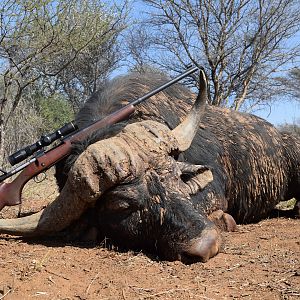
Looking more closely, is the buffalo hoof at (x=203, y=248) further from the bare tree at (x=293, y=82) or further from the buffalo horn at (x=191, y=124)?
the bare tree at (x=293, y=82)

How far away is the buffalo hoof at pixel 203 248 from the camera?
11.9ft

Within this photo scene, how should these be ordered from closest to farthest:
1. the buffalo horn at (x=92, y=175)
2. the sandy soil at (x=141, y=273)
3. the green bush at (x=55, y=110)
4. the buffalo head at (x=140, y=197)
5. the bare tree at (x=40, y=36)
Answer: the sandy soil at (x=141, y=273) → the buffalo head at (x=140, y=197) → the buffalo horn at (x=92, y=175) → the bare tree at (x=40, y=36) → the green bush at (x=55, y=110)

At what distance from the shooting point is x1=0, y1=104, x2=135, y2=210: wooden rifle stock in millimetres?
4719

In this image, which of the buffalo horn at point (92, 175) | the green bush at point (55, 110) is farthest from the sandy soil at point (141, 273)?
the green bush at point (55, 110)

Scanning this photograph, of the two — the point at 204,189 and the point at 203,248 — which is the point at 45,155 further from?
the point at 203,248

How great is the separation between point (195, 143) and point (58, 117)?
15.0 m

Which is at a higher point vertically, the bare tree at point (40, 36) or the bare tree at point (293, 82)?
the bare tree at point (40, 36)

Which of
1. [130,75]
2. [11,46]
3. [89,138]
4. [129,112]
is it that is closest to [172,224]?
[89,138]

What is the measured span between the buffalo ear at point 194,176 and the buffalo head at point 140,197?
3 cm

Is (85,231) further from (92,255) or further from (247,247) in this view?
(247,247)

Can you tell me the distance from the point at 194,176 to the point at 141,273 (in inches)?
52.1

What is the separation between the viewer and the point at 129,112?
5.03 metres

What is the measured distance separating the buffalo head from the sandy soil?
15 centimetres

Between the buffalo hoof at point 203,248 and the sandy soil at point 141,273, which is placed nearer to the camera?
the sandy soil at point 141,273
